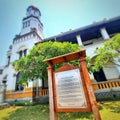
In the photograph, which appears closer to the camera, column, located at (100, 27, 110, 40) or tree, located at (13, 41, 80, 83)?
tree, located at (13, 41, 80, 83)

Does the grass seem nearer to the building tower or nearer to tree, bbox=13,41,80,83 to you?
tree, bbox=13,41,80,83

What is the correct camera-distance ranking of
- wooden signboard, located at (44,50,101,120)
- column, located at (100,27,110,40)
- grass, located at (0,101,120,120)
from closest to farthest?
wooden signboard, located at (44,50,101,120)
grass, located at (0,101,120,120)
column, located at (100,27,110,40)

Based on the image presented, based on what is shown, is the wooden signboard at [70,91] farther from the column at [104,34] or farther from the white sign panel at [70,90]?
the column at [104,34]

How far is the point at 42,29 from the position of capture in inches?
885

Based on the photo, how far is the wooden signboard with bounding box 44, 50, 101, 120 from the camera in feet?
10.1

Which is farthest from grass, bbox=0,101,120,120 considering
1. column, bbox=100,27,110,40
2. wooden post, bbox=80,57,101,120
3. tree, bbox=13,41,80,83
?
column, bbox=100,27,110,40

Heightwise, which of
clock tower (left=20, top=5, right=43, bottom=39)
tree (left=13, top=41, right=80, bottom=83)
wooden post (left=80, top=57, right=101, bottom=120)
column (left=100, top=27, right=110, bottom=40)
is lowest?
wooden post (left=80, top=57, right=101, bottom=120)

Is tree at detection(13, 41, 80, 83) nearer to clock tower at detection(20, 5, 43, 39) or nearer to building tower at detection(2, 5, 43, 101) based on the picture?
building tower at detection(2, 5, 43, 101)

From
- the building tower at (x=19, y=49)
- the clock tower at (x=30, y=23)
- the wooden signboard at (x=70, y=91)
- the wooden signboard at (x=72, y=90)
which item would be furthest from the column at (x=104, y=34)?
the clock tower at (x=30, y=23)

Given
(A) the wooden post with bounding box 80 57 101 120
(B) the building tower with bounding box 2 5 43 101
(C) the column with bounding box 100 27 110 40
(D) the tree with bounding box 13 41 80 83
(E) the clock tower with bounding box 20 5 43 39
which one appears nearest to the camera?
(A) the wooden post with bounding box 80 57 101 120

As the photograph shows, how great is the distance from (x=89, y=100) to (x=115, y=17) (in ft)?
44.1

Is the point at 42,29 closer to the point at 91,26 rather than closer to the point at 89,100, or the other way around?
the point at 91,26

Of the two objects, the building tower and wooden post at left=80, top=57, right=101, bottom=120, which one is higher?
the building tower

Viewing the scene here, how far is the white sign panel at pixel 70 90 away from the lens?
316 cm
